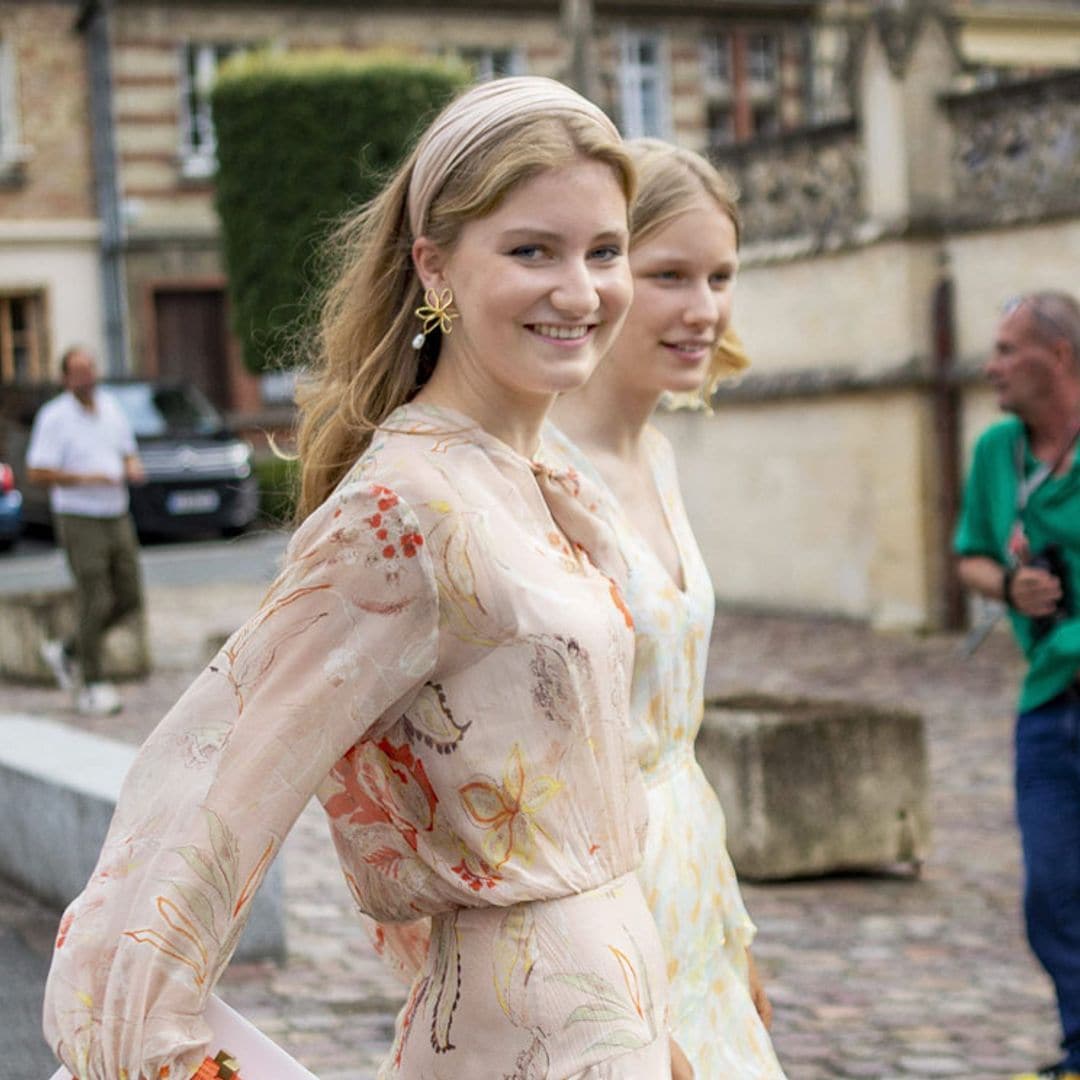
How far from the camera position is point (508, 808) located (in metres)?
2.23

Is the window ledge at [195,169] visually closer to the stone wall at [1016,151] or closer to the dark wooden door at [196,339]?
the dark wooden door at [196,339]

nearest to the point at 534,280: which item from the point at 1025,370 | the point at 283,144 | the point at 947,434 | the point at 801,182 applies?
the point at 1025,370

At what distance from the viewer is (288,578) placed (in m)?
2.20

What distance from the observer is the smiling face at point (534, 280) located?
7.63 ft

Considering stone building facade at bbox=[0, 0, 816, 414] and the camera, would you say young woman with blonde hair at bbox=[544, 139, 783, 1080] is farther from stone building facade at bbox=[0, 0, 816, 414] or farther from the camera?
stone building facade at bbox=[0, 0, 816, 414]

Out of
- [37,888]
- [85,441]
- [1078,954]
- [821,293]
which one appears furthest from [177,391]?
[1078,954]

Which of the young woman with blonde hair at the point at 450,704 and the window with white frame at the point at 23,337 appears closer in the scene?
the young woman with blonde hair at the point at 450,704

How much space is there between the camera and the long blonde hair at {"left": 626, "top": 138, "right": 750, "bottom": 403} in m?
3.45

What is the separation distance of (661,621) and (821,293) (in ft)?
41.9

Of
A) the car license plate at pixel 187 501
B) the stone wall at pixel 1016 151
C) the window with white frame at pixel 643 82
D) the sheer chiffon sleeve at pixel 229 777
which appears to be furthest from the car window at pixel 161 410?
the sheer chiffon sleeve at pixel 229 777

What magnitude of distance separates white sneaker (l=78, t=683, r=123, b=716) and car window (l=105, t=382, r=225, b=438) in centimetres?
1242

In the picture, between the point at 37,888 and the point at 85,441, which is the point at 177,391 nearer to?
the point at 85,441

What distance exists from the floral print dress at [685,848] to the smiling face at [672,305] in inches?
13.2

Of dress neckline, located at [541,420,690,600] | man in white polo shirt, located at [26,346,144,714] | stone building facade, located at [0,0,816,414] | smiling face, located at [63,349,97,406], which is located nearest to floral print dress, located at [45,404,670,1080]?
dress neckline, located at [541,420,690,600]
